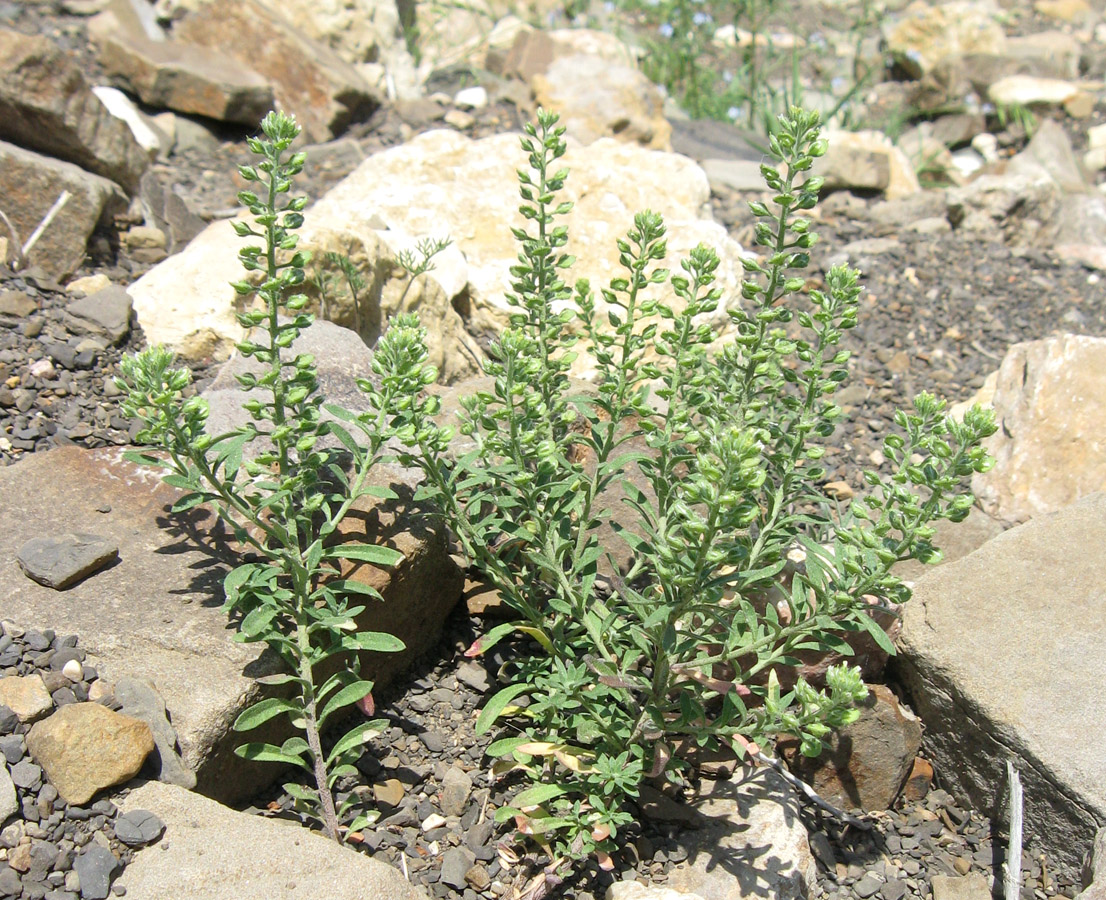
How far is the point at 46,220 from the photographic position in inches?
175

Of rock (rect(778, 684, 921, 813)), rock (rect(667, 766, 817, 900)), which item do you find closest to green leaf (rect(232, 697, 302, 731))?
rock (rect(667, 766, 817, 900))

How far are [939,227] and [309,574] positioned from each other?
17.0 ft

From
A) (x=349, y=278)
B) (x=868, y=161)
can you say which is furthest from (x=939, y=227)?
(x=349, y=278)

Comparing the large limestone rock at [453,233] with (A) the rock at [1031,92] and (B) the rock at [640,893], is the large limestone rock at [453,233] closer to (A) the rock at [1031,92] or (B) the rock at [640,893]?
(B) the rock at [640,893]

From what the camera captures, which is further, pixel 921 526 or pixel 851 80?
pixel 851 80

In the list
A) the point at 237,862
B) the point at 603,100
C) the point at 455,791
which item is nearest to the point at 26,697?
the point at 237,862

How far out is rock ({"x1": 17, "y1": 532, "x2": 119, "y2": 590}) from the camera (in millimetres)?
2967

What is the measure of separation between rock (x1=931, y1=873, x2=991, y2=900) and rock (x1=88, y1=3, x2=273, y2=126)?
5831 mm

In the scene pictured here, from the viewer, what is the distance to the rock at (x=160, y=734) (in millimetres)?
2666

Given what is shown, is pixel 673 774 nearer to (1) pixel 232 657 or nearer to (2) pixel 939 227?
(1) pixel 232 657

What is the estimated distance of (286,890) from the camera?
8.11ft

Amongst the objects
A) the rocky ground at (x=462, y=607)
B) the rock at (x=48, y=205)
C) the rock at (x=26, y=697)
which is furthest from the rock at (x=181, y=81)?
the rock at (x=26, y=697)

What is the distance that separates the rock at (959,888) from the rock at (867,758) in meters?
0.31

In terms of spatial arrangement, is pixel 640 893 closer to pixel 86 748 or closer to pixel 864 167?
pixel 86 748
